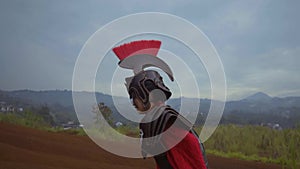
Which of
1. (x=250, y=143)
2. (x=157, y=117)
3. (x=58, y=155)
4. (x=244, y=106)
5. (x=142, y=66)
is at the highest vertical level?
(x=244, y=106)

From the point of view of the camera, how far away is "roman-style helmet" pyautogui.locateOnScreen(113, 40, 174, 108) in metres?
0.66

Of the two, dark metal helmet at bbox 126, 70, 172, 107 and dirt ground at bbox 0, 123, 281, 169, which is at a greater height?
dirt ground at bbox 0, 123, 281, 169

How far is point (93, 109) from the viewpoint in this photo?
720 mm

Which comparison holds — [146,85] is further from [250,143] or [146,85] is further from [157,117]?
[250,143]

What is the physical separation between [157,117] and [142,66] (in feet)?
0.45

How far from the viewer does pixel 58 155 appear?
2795mm

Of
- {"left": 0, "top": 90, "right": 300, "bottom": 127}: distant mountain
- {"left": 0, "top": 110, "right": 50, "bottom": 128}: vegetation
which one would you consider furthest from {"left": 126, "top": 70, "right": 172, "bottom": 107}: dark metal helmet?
{"left": 0, "top": 110, "right": 50, "bottom": 128}: vegetation

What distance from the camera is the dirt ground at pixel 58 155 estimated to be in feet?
8.48

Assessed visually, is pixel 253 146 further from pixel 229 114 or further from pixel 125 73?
pixel 125 73

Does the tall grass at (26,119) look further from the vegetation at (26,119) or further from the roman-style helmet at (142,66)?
the roman-style helmet at (142,66)

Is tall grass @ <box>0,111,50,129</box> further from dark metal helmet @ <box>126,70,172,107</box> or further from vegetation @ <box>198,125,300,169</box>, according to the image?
dark metal helmet @ <box>126,70,172,107</box>

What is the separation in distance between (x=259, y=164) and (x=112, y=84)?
277 cm

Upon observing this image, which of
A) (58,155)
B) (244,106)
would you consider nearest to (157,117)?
(58,155)

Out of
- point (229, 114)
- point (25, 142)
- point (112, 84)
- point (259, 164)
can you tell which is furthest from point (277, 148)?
point (112, 84)
